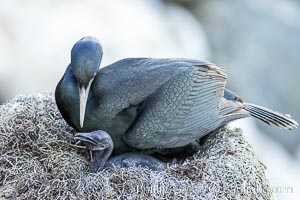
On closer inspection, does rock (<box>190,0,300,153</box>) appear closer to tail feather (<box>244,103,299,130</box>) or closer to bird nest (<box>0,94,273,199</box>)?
tail feather (<box>244,103,299,130</box>)

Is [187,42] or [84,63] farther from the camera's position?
[187,42]

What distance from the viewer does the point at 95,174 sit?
58.3 inches

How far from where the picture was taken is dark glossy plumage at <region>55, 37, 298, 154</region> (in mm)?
1586

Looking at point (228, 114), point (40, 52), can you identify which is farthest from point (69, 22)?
point (228, 114)

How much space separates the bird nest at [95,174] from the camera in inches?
56.3

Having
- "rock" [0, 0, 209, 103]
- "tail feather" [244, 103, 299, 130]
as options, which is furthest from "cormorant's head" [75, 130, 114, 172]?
"rock" [0, 0, 209, 103]

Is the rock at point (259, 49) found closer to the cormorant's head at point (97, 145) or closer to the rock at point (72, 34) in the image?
the rock at point (72, 34)

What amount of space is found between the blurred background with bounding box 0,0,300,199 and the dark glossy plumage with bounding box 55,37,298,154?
147 cm

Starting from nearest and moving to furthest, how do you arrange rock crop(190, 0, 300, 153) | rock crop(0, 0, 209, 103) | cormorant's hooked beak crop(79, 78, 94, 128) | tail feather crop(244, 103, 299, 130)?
1. cormorant's hooked beak crop(79, 78, 94, 128)
2. tail feather crop(244, 103, 299, 130)
3. rock crop(0, 0, 209, 103)
4. rock crop(190, 0, 300, 153)

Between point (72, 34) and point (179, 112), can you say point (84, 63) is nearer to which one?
point (179, 112)

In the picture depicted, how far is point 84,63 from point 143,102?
0.21m

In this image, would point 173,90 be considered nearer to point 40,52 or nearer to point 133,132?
point 133,132

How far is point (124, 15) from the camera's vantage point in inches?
141

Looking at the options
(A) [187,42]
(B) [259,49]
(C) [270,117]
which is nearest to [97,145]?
(C) [270,117]
